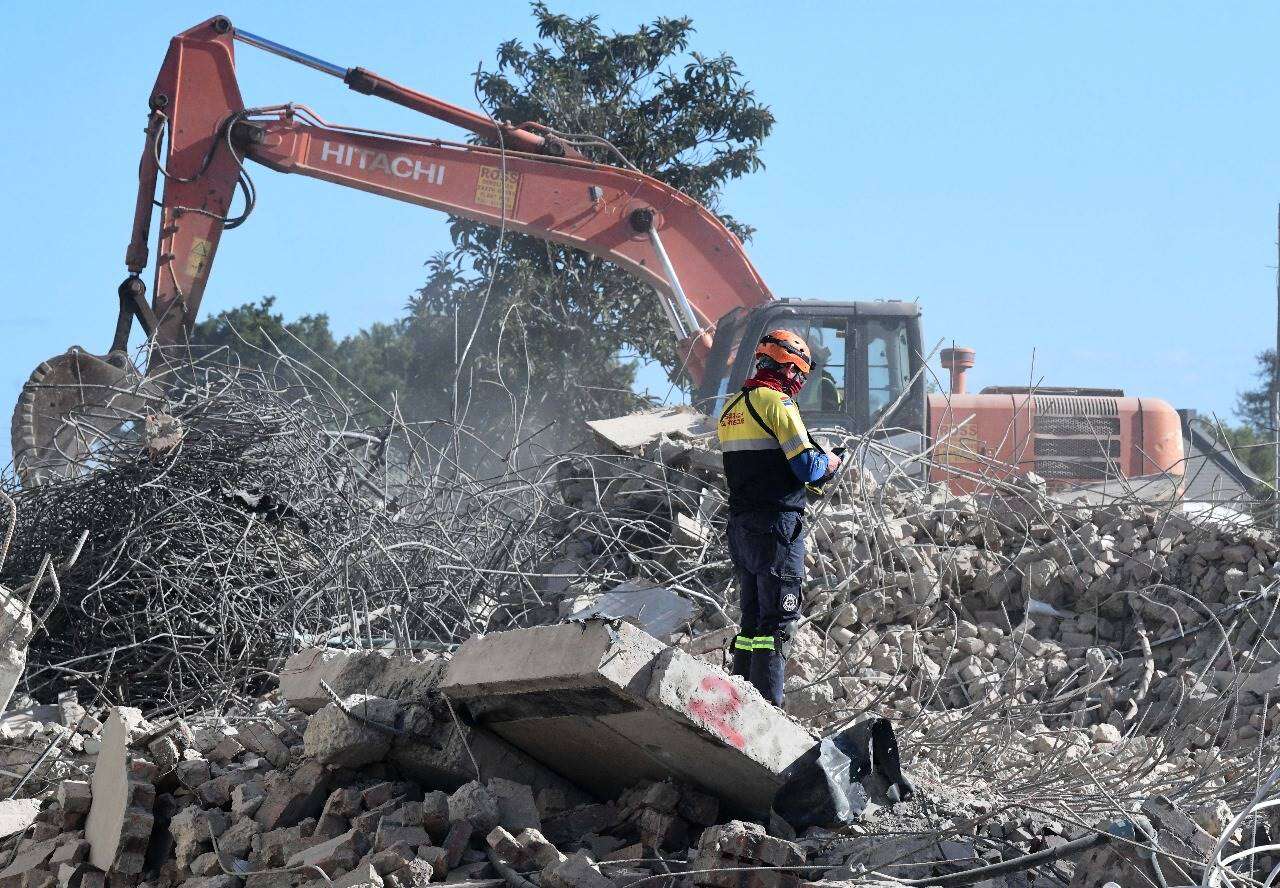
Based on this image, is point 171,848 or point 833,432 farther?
point 833,432

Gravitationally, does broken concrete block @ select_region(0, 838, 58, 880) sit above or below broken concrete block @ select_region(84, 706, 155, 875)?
below

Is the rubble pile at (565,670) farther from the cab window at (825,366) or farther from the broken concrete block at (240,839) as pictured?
the cab window at (825,366)

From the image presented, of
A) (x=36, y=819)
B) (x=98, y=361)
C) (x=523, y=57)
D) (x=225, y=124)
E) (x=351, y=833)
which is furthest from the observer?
(x=523, y=57)

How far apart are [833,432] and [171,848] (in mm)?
4328

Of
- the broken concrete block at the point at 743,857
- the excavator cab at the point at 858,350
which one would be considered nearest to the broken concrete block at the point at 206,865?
the broken concrete block at the point at 743,857

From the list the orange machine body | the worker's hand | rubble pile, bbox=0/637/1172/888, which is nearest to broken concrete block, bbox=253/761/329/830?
rubble pile, bbox=0/637/1172/888

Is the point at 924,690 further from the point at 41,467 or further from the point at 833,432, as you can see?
the point at 41,467

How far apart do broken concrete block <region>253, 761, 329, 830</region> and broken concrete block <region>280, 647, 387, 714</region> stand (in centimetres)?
34

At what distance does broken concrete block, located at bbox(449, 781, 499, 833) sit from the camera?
15.3 ft

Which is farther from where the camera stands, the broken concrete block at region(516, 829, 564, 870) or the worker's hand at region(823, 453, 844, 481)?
the worker's hand at region(823, 453, 844, 481)

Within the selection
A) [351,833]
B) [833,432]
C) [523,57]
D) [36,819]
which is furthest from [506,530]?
[523,57]

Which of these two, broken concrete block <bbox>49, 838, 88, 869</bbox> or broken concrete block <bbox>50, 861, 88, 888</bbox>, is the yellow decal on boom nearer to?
broken concrete block <bbox>49, 838, 88, 869</bbox>

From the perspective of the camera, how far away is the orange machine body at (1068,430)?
10.7m

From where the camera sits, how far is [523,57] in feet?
60.3
